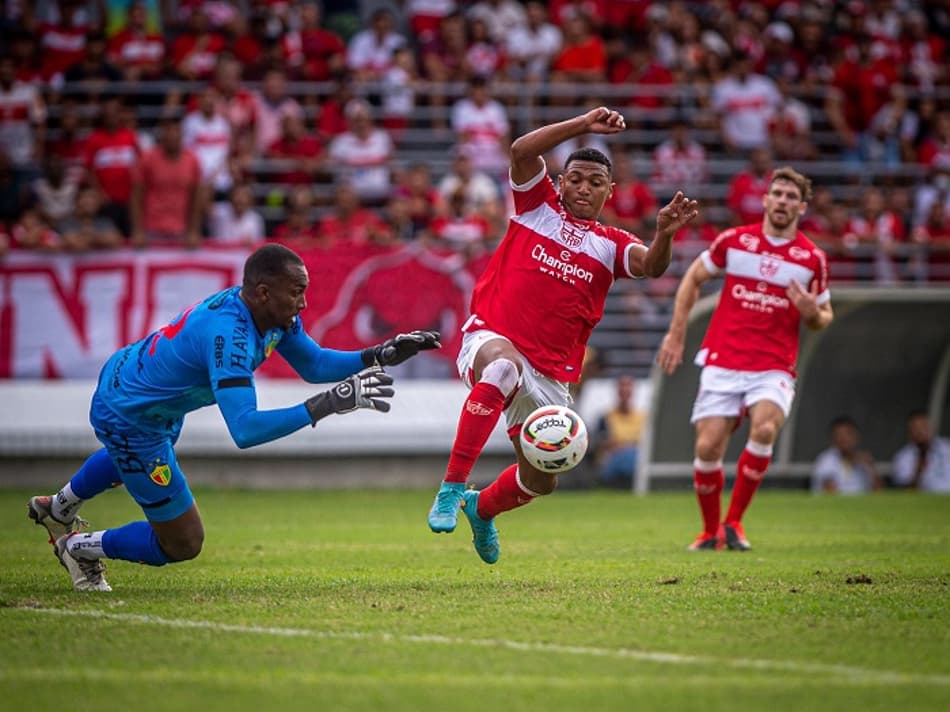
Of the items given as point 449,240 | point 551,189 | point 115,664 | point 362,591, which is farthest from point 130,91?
point 115,664

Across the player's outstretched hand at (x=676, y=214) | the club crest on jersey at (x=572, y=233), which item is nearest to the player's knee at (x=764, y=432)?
the club crest on jersey at (x=572, y=233)

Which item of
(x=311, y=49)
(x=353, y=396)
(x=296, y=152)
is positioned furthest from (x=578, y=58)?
(x=353, y=396)

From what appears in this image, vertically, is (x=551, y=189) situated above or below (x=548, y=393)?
above

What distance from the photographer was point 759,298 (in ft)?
38.8

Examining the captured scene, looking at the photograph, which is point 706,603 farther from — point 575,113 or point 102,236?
point 575,113

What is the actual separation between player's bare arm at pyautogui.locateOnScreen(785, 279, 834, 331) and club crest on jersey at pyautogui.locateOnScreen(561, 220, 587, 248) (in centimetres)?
262

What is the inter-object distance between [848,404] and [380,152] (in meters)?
7.15

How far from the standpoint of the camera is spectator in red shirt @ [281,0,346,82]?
863 inches

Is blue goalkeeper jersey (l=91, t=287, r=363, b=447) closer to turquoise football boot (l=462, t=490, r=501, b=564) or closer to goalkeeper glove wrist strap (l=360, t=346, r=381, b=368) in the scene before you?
goalkeeper glove wrist strap (l=360, t=346, r=381, b=368)

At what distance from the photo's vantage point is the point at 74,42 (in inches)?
864

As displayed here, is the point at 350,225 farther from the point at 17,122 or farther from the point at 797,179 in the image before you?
the point at 797,179

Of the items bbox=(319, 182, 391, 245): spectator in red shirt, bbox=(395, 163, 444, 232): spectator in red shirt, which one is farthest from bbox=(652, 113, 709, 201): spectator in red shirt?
bbox=(319, 182, 391, 245): spectator in red shirt

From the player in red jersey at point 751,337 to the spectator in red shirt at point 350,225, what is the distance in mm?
7608

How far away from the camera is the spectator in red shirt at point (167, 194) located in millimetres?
18688
